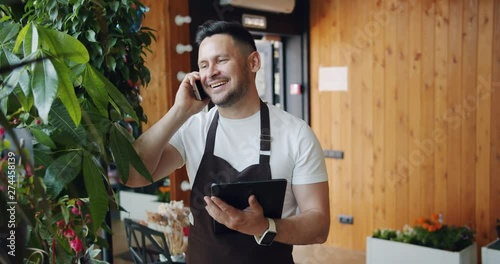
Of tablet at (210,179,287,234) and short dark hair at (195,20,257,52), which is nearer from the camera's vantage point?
tablet at (210,179,287,234)

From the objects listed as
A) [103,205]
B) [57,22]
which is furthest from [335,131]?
[103,205]

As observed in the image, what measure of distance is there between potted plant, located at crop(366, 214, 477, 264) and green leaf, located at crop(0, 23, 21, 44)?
374 centimetres

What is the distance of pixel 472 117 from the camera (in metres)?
4.26

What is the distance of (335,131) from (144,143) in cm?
357

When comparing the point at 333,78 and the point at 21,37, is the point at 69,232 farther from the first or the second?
the point at 333,78

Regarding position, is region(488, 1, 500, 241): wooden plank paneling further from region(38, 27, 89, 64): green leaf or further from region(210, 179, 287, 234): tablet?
region(38, 27, 89, 64): green leaf

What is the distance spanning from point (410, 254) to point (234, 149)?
9.24 feet

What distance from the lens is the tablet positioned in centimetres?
153

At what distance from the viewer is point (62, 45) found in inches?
31.8

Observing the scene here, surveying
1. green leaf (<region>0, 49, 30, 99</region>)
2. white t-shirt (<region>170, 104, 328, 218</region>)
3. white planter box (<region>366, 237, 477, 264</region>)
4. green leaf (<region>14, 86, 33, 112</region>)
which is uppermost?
green leaf (<region>0, 49, 30, 99</region>)

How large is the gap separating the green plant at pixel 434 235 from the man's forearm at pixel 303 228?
8.77 ft

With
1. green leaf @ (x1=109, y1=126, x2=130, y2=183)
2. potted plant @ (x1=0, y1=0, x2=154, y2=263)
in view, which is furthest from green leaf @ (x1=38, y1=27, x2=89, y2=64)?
green leaf @ (x1=109, y1=126, x2=130, y2=183)

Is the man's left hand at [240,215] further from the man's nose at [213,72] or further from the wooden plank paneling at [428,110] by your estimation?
the wooden plank paneling at [428,110]

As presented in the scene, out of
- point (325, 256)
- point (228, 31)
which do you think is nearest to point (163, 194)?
point (325, 256)
